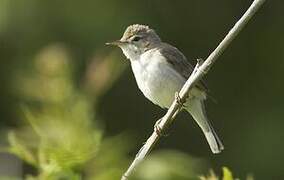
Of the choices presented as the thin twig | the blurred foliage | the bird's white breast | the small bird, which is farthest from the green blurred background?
the thin twig

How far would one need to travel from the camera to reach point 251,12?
8.61 ft

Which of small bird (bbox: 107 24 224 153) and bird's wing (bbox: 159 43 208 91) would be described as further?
bird's wing (bbox: 159 43 208 91)

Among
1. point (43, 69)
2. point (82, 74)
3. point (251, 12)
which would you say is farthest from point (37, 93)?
point (82, 74)

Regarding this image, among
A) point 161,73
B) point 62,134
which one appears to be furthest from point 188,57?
point 62,134

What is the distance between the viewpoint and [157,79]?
460cm

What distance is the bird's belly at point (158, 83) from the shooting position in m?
4.57

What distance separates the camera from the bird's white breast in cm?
457

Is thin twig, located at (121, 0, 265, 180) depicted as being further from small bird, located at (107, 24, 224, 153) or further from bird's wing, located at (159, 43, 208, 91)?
bird's wing, located at (159, 43, 208, 91)

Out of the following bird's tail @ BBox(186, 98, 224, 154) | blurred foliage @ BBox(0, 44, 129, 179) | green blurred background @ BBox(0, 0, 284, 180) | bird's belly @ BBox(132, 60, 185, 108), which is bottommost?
green blurred background @ BBox(0, 0, 284, 180)

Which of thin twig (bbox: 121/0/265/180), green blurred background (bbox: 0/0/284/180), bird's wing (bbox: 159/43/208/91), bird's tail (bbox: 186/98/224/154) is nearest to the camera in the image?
thin twig (bbox: 121/0/265/180)

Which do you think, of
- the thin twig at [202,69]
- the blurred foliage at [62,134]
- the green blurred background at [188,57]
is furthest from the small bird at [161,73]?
the green blurred background at [188,57]

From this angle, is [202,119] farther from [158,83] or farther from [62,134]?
[62,134]

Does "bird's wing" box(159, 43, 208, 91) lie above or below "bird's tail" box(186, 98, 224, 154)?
above

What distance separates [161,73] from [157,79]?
58 millimetres
